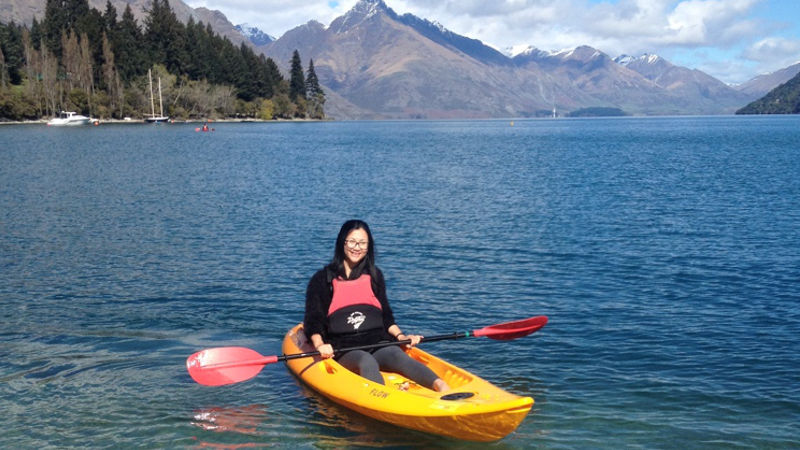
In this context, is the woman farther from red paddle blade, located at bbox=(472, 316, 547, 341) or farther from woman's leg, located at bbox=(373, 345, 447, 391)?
red paddle blade, located at bbox=(472, 316, 547, 341)

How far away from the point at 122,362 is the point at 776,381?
9.96 meters

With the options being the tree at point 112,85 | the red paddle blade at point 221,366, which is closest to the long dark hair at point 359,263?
the red paddle blade at point 221,366

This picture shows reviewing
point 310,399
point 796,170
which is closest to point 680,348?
point 310,399

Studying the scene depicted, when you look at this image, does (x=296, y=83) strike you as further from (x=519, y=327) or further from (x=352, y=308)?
(x=352, y=308)

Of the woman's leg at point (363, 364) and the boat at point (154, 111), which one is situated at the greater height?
the boat at point (154, 111)

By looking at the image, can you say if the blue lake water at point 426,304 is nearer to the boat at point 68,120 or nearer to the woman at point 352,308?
the woman at point 352,308

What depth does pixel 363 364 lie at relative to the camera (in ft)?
31.1

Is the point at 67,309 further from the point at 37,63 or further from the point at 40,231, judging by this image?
the point at 37,63

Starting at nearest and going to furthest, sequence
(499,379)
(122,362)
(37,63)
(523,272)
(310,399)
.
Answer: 1. (310,399)
2. (499,379)
3. (122,362)
4. (523,272)
5. (37,63)

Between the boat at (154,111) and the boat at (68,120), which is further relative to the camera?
the boat at (154,111)

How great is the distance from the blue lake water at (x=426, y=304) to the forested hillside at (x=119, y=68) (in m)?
103

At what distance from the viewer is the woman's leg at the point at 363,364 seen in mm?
9375

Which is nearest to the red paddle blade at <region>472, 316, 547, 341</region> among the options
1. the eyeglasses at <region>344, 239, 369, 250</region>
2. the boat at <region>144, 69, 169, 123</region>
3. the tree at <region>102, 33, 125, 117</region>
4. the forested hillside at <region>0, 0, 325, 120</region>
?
the eyeglasses at <region>344, 239, 369, 250</region>

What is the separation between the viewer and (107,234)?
23234 millimetres
